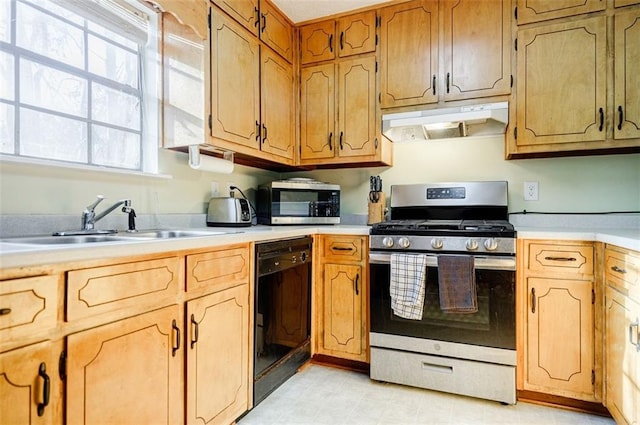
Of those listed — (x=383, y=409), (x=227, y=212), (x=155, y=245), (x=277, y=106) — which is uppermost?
(x=277, y=106)

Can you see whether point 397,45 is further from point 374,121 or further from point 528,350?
point 528,350

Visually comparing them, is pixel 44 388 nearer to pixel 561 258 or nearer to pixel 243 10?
pixel 243 10

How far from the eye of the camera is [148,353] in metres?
1.18

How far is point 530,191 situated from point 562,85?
0.66 metres

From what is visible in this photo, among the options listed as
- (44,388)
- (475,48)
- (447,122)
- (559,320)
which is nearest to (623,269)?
(559,320)

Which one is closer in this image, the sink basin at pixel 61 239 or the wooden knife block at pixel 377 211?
the sink basin at pixel 61 239

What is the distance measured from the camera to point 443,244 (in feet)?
6.50

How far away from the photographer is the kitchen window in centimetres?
145

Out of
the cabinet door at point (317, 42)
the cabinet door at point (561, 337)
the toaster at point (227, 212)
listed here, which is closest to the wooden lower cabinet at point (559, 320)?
the cabinet door at point (561, 337)

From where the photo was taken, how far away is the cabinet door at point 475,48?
2186mm

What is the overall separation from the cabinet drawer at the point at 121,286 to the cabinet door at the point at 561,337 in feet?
5.68

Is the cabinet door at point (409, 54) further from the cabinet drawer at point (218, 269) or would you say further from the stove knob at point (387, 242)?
the cabinet drawer at point (218, 269)

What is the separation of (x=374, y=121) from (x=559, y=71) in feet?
3.55

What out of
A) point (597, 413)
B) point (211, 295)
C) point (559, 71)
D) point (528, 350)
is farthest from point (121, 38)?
point (597, 413)
